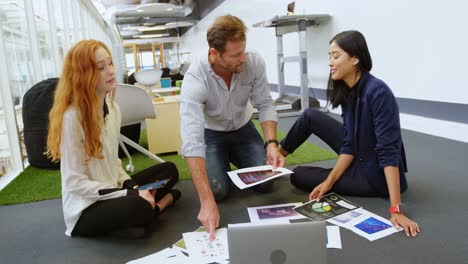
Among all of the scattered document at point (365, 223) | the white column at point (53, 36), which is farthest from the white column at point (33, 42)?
the scattered document at point (365, 223)

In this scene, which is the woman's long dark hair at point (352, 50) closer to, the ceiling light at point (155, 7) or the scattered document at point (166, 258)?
the scattered document at point (166, 258)

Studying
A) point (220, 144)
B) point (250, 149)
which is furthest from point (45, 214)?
point (250, 149)

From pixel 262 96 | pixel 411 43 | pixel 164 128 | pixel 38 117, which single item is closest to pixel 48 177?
pixel 38 117

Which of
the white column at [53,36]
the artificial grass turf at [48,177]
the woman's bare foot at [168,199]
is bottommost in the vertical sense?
the artificial grass turf at [48,177]

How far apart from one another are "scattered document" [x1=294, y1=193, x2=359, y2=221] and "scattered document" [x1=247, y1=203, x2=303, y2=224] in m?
0.05

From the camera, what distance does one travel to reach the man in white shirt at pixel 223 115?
1.75 metres

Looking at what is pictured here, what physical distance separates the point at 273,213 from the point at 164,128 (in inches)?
70.9

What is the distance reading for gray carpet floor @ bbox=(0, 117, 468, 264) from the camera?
1.54m

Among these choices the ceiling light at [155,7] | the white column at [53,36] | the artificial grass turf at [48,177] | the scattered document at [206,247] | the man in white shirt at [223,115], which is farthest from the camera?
the ceiling light at [155,7]

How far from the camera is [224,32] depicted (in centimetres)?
175

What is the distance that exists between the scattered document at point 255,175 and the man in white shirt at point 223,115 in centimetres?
8

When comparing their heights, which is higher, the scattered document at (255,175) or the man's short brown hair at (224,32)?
the man's short brown hair at (224,32)

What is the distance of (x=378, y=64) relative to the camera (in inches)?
163

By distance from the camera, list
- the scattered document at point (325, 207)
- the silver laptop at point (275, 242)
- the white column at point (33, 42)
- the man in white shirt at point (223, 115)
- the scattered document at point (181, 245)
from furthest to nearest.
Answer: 1. the white column at point (33, 42)
2. the scattered document at point (325, 207)
3. the man in white shirt at point (223, 115)
4. the scattered document at point (181, 245)
5. the silver laptop at point (275, 242)
